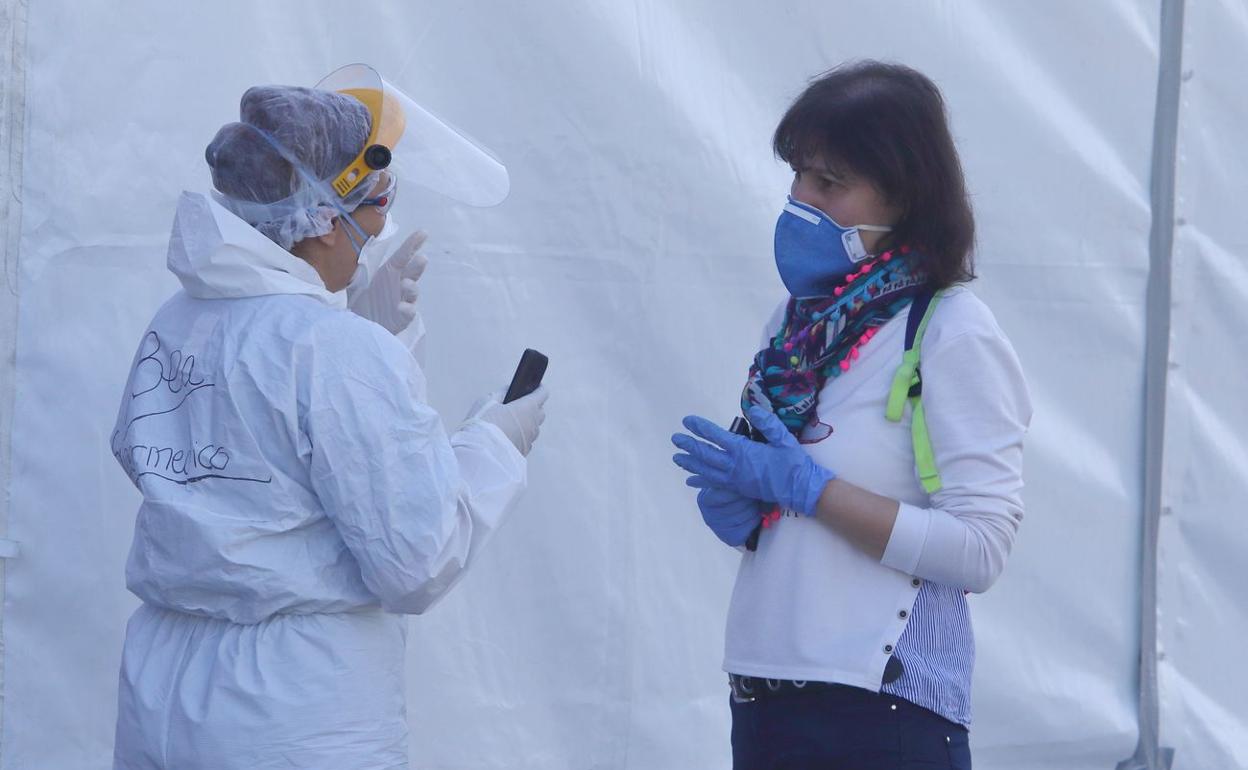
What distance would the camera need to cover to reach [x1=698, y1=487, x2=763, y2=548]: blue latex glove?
1.42 m

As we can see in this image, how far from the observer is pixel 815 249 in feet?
4.69

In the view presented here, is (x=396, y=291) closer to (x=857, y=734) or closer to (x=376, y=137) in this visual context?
(x=376, y=137)

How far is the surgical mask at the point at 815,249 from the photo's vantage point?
1.42 meters

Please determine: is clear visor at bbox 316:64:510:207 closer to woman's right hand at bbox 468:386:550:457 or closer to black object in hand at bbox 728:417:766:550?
woman's right hand at bbox 468:386:550:457

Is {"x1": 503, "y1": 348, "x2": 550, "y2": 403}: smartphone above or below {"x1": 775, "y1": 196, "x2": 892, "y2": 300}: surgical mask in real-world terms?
below

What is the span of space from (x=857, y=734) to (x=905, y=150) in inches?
23.6

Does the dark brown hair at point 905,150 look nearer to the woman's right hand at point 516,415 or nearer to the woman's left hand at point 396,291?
the woman's right hand at point 516,415

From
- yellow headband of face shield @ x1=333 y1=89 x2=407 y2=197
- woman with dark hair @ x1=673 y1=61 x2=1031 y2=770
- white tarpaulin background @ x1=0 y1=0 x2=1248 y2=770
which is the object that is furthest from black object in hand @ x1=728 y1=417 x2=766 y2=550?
white tarpaulin background @ x1=0 y1=0 x2=1248 y2=770

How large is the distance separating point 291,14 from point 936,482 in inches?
49.8

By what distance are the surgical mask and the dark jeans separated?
1.43ft

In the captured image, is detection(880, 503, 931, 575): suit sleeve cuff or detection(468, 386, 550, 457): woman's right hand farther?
detection(468, 386, 550, 457): woman's right hand

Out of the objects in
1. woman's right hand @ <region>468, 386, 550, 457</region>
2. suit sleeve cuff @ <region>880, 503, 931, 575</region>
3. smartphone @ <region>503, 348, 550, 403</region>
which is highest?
suit sleeve cuff @ <region>880, 503, 931, 575</region>

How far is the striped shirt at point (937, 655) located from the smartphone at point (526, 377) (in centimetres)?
55

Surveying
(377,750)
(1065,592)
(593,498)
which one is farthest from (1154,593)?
(377,750)
